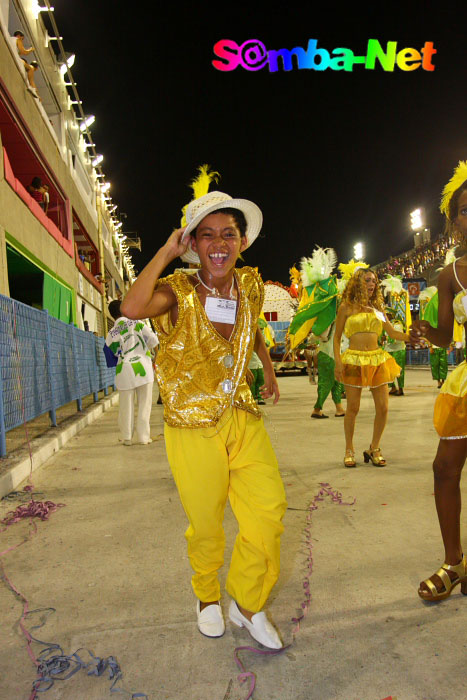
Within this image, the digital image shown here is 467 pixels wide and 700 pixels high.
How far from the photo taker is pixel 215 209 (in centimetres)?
240

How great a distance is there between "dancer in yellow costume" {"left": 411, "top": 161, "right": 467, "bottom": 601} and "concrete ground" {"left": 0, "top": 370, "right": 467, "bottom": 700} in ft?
0.37

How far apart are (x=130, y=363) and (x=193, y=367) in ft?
15.8

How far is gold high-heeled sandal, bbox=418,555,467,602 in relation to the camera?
2.46 metres

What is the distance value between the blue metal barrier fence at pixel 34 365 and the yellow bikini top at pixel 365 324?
11.7ft

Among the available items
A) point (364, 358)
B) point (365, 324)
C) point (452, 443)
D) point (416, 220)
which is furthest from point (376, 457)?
point (416, 220)

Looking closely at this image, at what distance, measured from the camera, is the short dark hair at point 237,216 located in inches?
96.7

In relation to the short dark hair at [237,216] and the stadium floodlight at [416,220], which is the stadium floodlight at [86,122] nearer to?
the short dark hair at [237,216]

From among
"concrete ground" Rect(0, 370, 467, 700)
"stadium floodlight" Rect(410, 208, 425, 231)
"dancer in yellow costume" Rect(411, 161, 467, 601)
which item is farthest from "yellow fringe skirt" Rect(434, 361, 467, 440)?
"stadium floodlight" Rect(410, 208, 425, 231)

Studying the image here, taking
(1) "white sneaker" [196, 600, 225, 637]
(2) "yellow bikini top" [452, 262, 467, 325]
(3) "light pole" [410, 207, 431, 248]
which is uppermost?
(3) "light pole" [410, 207, 431, 248]

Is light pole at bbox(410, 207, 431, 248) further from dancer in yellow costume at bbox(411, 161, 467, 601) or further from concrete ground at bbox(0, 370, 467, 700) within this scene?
dancer in yellow costume at bbox(411, 161, 467, 601)

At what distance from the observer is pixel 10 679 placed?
1969mm

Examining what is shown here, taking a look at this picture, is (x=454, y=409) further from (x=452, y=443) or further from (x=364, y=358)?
(x=364, y=358)

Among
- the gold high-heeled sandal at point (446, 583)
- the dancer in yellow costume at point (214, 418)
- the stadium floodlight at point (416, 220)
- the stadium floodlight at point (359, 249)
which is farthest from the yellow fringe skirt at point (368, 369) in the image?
the stadium floodlight at point (359, 249)

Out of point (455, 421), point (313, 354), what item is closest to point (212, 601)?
point (455, 421)
